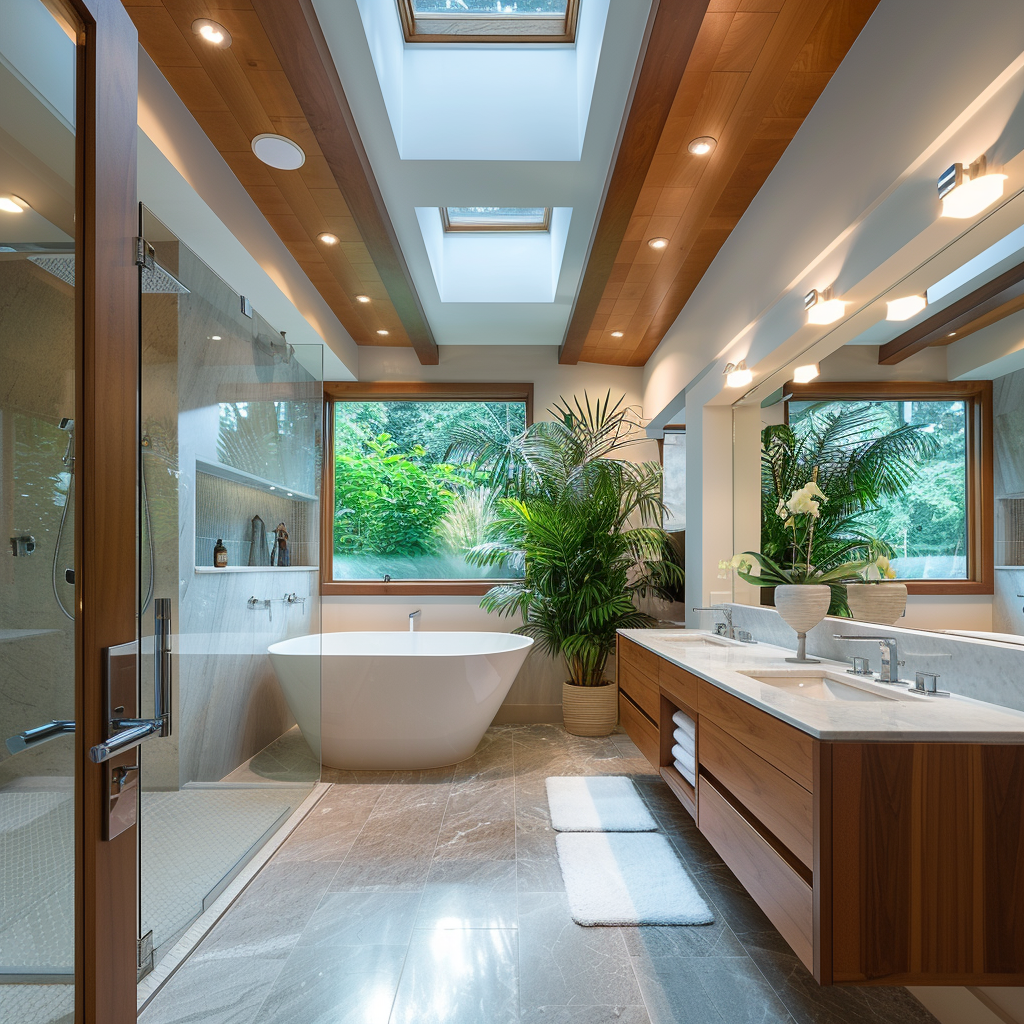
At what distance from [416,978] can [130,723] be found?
1.33m

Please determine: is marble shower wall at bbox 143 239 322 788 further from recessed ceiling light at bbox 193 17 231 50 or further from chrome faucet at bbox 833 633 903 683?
chrome faucet at bbox 833 633 903 683

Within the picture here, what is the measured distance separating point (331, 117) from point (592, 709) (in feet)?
11.3

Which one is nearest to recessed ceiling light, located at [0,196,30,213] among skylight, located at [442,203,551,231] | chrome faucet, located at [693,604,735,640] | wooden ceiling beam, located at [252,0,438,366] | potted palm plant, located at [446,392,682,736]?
wooden ceiling beam, located at [252,0,438,366]

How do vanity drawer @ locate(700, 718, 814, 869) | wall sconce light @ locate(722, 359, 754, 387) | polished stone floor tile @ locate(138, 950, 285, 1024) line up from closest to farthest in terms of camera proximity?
vanity drawer @ locate(700, 718, 814, 869)
polished stone floor tile @ locate(138, 950, 285, 1024)
wall sconce light @ locate(722, 359, 754, 387)

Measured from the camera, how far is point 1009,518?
1.60 m

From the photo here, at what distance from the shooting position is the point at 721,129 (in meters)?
2.33

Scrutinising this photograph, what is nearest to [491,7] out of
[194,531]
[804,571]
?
[194,531]

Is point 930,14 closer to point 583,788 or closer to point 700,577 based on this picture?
point 700,577

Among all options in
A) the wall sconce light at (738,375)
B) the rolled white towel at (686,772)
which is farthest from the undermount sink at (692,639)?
the wall sconce light at (738,375)

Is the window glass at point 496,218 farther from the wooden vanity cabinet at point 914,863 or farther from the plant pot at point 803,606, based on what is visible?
the wooden vanity cabinet at point 914,863

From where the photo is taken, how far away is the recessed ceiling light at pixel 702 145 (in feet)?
7.81

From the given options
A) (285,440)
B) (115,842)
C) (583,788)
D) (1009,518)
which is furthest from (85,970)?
(583,788)

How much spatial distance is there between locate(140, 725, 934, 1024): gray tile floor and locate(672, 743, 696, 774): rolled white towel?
0.42 metres

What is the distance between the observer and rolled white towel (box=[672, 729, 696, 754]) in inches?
90.4
